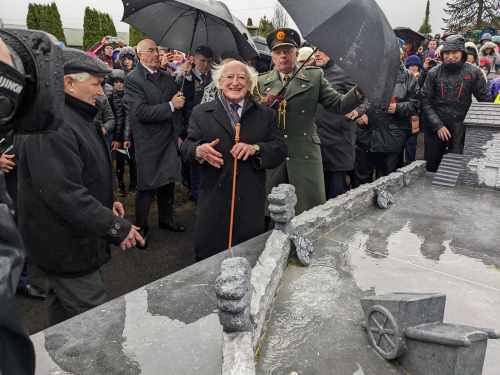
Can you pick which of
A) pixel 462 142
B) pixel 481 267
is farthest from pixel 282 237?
pixel 462 142

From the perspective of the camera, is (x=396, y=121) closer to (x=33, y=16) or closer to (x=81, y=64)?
(x=81, y=64)

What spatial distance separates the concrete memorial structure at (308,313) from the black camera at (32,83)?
99cm

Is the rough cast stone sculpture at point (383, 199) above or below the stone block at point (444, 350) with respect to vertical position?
below

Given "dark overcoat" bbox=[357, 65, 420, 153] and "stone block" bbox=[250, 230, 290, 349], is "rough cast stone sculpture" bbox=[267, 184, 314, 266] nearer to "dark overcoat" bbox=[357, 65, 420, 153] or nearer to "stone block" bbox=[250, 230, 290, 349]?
"stone block" bbox=[250, 230, 290, 349]

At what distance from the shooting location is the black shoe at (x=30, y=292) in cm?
399

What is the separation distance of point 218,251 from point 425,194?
280 cm

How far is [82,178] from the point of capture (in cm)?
258

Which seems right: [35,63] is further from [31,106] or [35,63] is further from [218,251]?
[218,251]

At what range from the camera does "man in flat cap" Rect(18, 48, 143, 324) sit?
7.88ft

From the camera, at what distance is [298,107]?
3.99m

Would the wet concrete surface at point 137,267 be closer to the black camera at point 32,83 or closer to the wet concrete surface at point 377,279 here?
the wet concrete surface at point 377,279

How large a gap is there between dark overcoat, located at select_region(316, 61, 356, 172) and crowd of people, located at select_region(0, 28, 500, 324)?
0.5 inches

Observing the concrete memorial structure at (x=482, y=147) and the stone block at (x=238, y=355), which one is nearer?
the stone block at (x=238, y=355)

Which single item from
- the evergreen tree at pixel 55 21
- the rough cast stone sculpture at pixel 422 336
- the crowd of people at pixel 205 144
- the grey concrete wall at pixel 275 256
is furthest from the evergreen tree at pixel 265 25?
the rough cast stone sculpture at pixel 422 336
